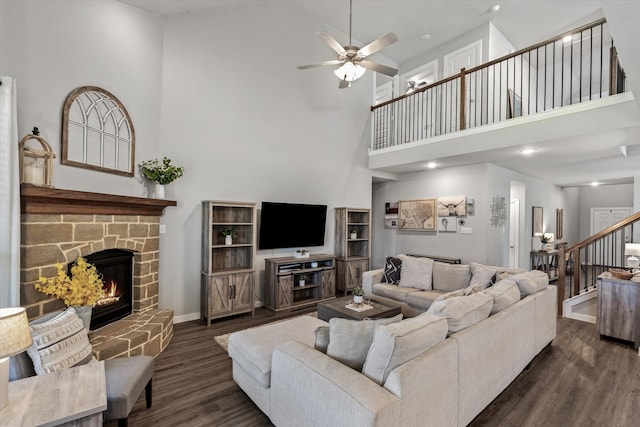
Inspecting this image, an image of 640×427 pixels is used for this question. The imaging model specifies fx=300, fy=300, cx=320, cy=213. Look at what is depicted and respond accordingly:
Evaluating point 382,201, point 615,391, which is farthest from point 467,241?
point 615,391

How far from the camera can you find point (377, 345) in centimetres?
163

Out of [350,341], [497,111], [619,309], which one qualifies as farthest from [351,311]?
[497,111]

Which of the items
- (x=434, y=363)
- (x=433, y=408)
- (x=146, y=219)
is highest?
(x=146, y=219)

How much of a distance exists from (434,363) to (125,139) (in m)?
3.88

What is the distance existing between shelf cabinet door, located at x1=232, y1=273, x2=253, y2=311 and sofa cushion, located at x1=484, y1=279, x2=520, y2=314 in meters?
3.09

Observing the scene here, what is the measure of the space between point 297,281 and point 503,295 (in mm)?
3200

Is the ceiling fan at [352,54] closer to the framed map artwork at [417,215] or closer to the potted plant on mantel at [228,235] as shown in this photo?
the potted plant on mantel at [228,235]

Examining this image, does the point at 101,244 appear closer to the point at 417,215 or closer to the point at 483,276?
the point at 483,276

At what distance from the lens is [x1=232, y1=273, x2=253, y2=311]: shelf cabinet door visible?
14.1 feet

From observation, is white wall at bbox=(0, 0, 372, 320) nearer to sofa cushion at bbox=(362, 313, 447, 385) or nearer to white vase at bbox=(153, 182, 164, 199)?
white vase at bbox=(153, 182, 164, 199)

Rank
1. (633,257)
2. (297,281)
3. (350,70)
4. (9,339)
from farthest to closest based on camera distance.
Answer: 1. (297,281)
2. (633,257)
3. (350,70)
4. (9,339)

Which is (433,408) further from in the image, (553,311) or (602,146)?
(602,146)

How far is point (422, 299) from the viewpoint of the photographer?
4012 millimetres

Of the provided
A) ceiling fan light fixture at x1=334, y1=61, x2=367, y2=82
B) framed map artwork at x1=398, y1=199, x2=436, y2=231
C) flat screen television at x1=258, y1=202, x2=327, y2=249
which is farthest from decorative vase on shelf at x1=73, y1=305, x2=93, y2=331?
framed map artwork at x1=398, y1=199, x2=436, y2=231
